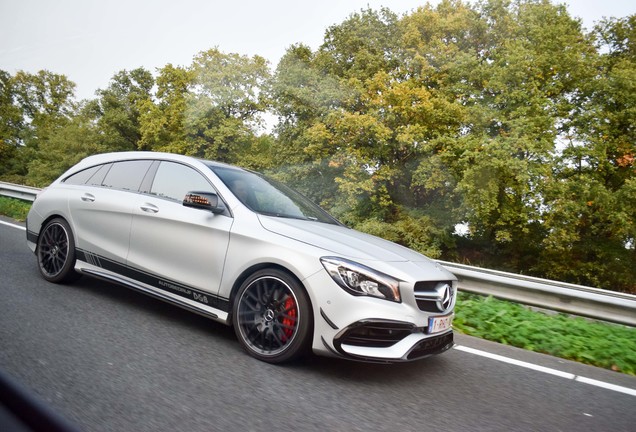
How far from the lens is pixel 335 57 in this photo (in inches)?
1315

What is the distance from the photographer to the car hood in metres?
3.61

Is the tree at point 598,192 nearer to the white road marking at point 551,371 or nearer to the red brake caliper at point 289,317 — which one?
the white road marking at point 551,371

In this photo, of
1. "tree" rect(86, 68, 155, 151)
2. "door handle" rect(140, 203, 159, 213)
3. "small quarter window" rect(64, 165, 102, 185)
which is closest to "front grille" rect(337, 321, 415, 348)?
"door handle" rect(140, 203, 159, 213)

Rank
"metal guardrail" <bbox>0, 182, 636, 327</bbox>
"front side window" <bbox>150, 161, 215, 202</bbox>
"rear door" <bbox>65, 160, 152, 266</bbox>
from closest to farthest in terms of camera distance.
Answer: "front side window" <bbox>150, 161, 215, 202</bbox>, "rear door" <bbox>65, 160, 152, 266</bbox>, "metal guardrail" <bbox>0, 182, 636, 327</bbox>

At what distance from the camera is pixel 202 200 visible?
4066 millimetres

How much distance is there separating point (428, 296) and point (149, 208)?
2.71 m

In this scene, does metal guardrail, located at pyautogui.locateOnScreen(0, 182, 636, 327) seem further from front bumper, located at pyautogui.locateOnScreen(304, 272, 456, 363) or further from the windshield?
front bumper, located at pyautogui.locateOnScreen(304, 272, 456, 363)

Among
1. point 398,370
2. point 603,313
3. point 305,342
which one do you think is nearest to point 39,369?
point 305,342

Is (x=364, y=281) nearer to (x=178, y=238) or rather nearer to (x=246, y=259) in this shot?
(x=246, y=259)

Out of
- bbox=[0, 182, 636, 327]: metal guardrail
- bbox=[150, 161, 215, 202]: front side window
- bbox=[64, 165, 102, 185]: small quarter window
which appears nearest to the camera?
bbox=[150, 161, 215, 202]: front side window

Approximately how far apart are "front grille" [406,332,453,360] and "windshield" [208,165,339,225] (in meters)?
1.65

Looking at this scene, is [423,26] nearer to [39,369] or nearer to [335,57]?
[335,57]

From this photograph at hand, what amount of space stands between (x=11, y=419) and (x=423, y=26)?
34.3 m

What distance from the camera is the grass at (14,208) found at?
1104 centimetres
